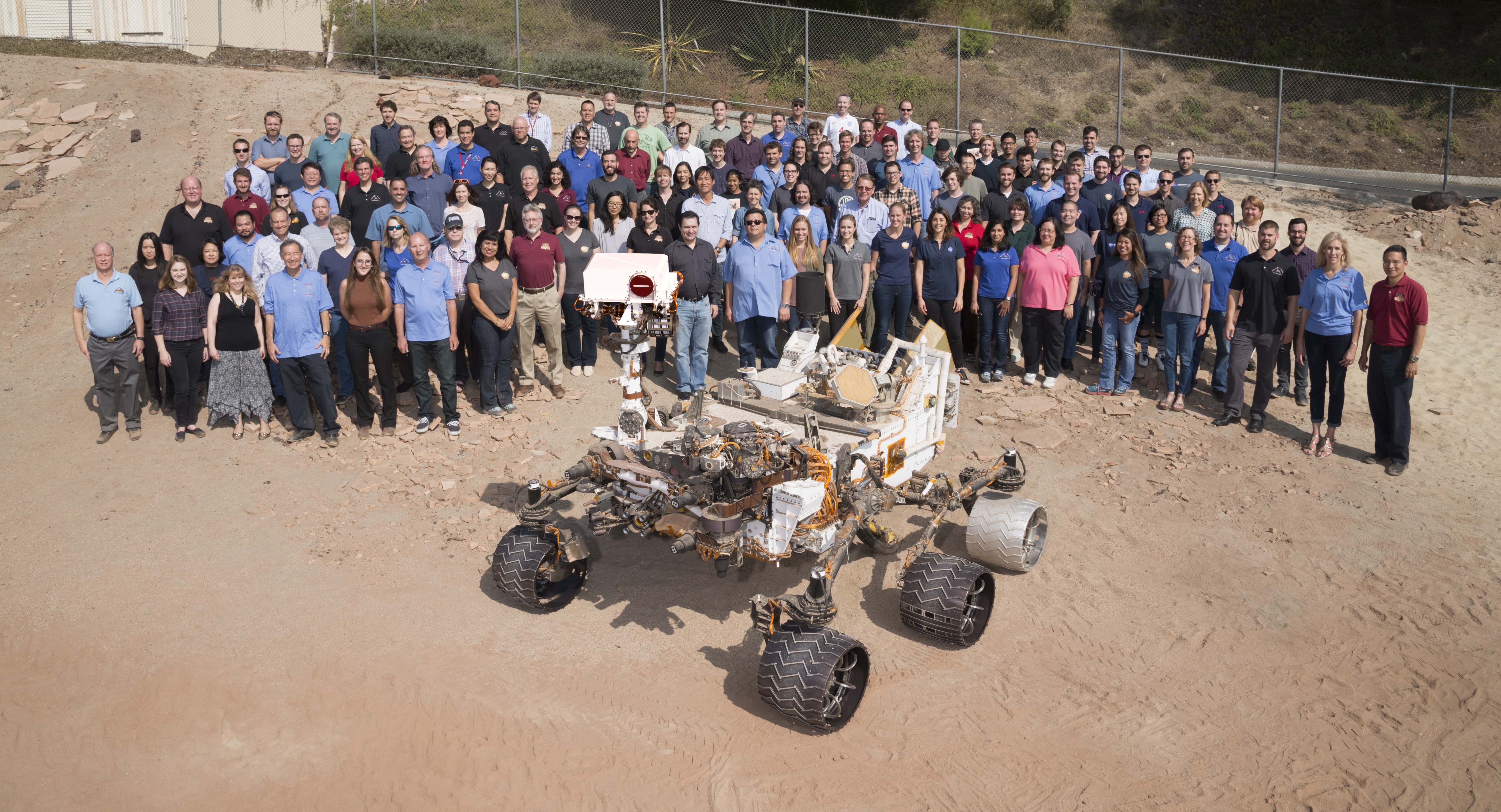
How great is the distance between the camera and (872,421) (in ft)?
29.1

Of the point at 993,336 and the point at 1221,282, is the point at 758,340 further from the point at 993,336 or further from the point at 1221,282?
the point at 1221,282

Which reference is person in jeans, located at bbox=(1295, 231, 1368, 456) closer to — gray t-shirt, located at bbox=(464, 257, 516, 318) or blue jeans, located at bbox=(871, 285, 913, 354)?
blue jeans, located at bbox=(871, 285, 913, 354)

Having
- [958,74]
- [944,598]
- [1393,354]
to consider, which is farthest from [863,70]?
[944,598]

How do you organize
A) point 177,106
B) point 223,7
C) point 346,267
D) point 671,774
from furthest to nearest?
point 223,7
point 177,106
point 346,267
point 671,774

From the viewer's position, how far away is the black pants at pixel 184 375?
37.2 feet

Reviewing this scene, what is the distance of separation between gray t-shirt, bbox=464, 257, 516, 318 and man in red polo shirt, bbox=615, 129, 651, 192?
9.44 ft

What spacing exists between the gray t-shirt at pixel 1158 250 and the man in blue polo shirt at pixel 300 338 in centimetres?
928

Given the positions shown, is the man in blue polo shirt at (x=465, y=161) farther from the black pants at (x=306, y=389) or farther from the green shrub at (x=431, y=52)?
the green shrub at (x=431, y=52)

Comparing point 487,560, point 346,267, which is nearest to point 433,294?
point 346,267

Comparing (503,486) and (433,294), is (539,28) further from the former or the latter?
(503,486)

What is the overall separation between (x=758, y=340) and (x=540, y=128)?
495 cm

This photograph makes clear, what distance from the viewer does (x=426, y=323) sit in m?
11.3

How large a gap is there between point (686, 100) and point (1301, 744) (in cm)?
1697

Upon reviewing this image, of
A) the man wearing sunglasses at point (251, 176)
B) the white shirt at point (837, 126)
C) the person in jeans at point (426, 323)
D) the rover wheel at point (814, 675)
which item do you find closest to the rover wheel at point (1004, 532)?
the rover wheel at point (814, 675)
